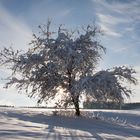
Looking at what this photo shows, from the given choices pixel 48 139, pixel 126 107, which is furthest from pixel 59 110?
pixel 48 139

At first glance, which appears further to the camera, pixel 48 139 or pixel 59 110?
pixel 59 110

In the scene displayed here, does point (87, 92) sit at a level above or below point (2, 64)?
below

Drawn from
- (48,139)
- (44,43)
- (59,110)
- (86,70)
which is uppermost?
(44,43)

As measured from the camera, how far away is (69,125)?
69.6 ft

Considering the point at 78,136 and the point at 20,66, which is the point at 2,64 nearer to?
the point at 20,66

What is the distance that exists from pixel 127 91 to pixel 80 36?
4.42 meters

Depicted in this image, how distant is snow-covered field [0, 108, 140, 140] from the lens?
15.1 meters

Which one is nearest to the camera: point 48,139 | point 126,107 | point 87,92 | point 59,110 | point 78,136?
point 48,139

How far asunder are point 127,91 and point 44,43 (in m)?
5.74

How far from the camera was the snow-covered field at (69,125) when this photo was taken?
15.1 meters

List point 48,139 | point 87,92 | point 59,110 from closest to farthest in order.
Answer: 1. point 48,139
2. point 87,92
3. point 59,110

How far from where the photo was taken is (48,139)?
13430 millimetres

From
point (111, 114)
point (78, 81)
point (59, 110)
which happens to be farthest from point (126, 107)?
point (78, 81)

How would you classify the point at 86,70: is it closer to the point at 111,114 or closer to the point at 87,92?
the point at 87,92
